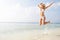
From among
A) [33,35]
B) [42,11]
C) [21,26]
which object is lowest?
[33,35]

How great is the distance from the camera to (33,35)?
169 centimetres

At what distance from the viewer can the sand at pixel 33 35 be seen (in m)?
1.67

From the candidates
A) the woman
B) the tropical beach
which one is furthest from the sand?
the woman

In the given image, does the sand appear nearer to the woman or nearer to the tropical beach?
the tropical beach

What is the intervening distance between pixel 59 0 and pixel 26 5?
390mm

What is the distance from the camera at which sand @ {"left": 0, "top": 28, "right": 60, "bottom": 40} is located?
1.67m

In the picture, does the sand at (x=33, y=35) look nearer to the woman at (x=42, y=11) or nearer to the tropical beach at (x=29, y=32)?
the tropical beach at (x=29, y=32)

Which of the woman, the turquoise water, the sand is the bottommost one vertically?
the sand

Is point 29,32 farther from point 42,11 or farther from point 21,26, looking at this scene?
point 42,11

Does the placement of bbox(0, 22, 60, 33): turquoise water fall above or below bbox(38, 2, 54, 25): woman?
below

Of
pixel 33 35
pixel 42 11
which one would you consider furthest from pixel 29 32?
pixel 42 11

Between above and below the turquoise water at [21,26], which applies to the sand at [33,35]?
below

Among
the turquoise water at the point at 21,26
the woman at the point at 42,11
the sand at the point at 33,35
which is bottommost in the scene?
the sand at the point at 33,35

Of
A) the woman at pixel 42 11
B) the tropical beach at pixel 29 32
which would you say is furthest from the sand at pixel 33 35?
the woman at pixel 42 11
